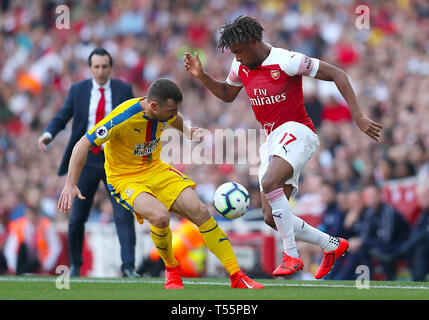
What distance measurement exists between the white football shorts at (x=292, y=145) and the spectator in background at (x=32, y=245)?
6.83 meters

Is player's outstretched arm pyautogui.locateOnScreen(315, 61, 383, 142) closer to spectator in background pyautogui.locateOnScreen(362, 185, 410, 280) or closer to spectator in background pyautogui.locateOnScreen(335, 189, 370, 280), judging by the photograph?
spectator in background pyautogui.locateOnScreen(362, 185, 410, 280)

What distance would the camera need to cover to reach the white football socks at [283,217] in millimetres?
6961

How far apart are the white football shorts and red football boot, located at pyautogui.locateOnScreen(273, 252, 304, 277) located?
27.8 inches

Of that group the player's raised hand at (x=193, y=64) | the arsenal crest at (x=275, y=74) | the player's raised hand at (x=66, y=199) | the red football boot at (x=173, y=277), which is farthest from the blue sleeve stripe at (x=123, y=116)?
the red football boot at (x=173, y=277)

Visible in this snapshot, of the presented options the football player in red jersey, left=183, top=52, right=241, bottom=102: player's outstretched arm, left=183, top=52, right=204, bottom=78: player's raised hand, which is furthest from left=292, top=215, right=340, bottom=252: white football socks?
left=183, top=52, right=204, bottom=78: player's raised hand

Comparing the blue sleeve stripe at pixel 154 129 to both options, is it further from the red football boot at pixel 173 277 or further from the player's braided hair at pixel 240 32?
the red football boot at pixel 173 277

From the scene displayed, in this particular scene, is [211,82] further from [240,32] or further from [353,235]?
[353,235]

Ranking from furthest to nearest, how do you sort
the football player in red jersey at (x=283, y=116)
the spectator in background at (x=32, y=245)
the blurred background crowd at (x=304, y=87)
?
the spectator in background at (x=32, y=245), the blurred background crowd at (x=304, y=87), the football player in red jersey at (x=283, y=116)

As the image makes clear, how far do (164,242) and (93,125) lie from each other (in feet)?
7.26

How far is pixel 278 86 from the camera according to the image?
281 inches

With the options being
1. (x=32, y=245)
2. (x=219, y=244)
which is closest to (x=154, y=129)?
(x=219, y=244)

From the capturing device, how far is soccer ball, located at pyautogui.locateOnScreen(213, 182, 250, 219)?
23.4 ft
